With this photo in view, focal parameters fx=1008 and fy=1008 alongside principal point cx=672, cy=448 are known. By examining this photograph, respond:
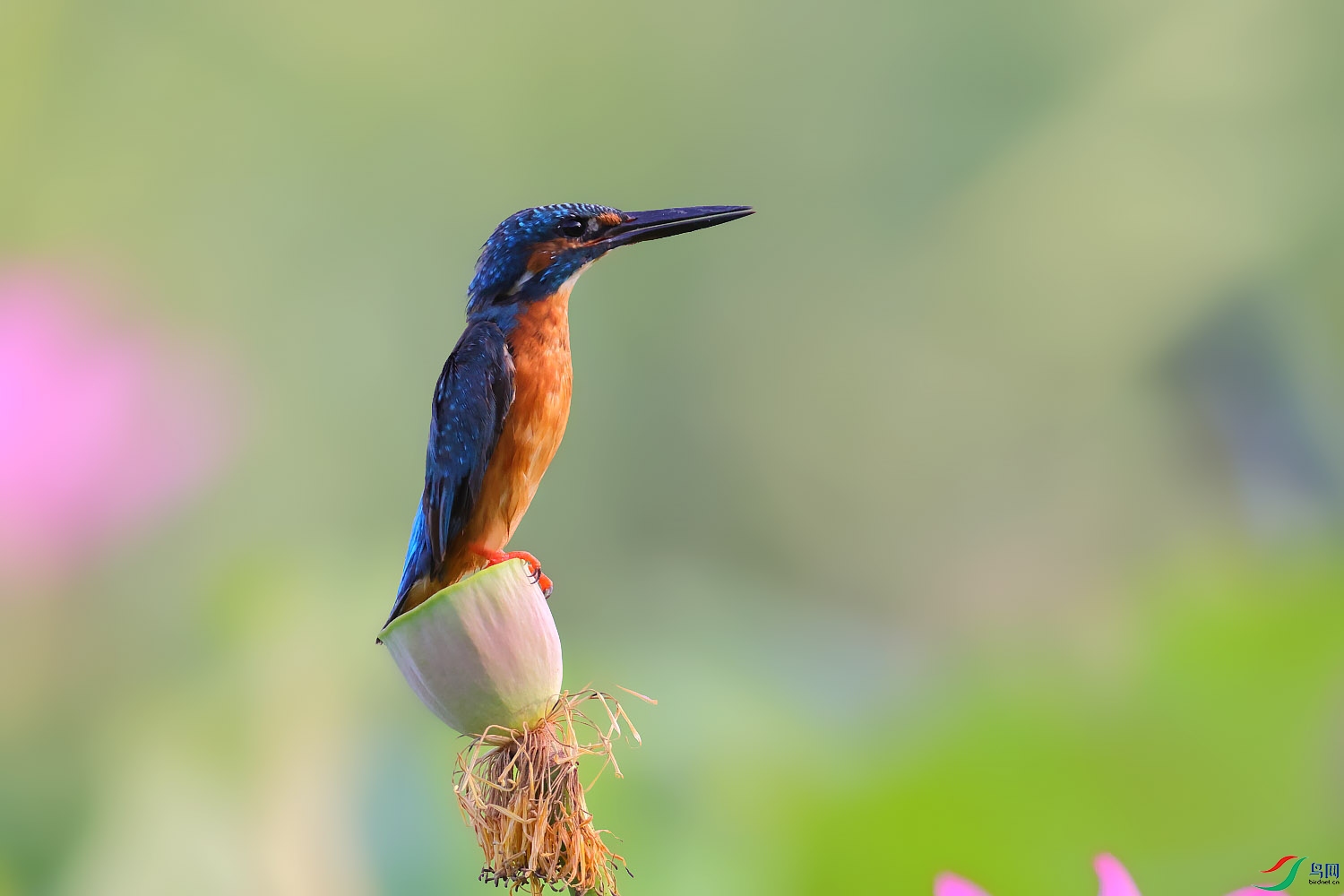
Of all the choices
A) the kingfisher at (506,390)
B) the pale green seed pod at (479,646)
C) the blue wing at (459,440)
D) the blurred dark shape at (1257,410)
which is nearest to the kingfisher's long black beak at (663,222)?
the kingfisher at (506,390)

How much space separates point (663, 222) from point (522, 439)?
16 cm

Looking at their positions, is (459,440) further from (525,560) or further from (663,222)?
(663,222)

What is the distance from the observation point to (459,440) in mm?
594

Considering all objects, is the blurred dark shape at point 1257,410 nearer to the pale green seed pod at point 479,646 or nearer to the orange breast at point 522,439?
the orange breast at point 522,439

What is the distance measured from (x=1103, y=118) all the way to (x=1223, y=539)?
0.56m

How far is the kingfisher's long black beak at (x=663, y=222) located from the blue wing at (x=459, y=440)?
0.35ft

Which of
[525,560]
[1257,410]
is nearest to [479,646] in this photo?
[525,560]

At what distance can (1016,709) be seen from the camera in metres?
1.03

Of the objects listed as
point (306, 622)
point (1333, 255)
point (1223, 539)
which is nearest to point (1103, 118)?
point (1333, 255)

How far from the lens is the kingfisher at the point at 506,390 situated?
59 centimetres

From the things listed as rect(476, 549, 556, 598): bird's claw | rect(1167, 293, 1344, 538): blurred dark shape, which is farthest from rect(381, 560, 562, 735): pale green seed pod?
rect(1167, 293, 1344, 538): blurred dark shape

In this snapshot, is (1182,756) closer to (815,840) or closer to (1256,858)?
(1256,858)

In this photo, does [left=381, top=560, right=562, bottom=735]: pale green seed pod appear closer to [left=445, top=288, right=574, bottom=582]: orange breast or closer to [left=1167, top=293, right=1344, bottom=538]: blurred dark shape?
[left=445, top=288, right=574, bottom=582]: orange breast

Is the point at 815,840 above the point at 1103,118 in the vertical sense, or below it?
below
